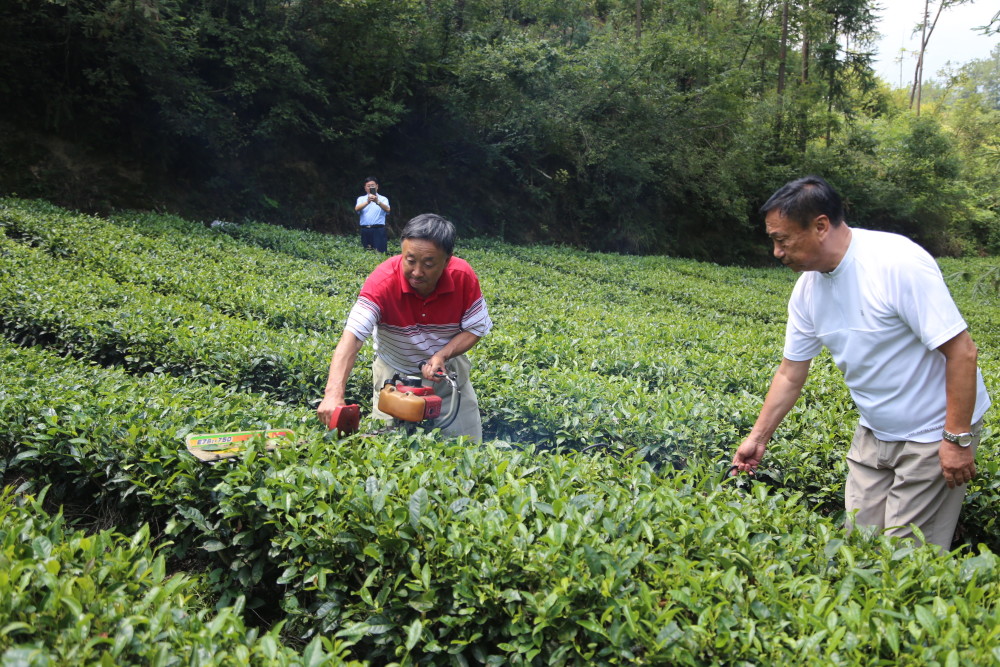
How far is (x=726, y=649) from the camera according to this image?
6.25ft

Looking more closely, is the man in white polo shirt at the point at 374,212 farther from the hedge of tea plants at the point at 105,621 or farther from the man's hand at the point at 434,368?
the hedge of tea plants at the point at 105,621

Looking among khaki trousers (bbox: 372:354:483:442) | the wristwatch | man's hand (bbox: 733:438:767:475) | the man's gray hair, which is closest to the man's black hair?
the wristwatch

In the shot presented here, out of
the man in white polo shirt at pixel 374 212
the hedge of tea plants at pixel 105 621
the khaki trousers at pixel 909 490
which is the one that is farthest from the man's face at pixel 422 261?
the man in white polo shirt at pixel 374 212

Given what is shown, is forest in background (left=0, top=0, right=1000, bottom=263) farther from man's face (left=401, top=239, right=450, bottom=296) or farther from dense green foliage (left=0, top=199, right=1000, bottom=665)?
man's face (left=401, top=239, right=450, bottom=296)

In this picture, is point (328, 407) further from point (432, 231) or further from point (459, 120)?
point (459, 120)

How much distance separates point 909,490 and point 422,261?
2353mm

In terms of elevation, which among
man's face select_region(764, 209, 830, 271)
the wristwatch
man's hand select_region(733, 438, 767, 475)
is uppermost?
man's face select_region(764, 209, 830, 271)

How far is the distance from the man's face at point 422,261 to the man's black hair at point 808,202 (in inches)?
59.4

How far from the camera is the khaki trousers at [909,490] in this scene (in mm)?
2652

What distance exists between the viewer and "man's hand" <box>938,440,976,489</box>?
2503 mm

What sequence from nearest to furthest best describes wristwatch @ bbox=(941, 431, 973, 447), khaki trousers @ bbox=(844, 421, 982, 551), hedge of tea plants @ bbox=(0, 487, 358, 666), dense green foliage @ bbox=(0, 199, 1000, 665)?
hedge of tea plants @ bbox=(0, 487, 358, 666) → dense green foliage @ bbox=(0, 199, 1000, 665) → wristwatch @ bbox=(941, 431, 973, 447) → khaki trousers @ bbox=(844, 421, 982, 551)

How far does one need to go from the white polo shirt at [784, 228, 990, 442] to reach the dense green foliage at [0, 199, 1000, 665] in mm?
542

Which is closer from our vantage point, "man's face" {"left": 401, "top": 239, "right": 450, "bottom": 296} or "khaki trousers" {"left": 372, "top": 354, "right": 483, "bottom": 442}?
"man's face" {"left": 401, "top": 239, "right": 450, "bottom": 296}

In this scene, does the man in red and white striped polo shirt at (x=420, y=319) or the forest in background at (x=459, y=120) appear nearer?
the man in red and white striped polo shirt at (x=420, y=319)
